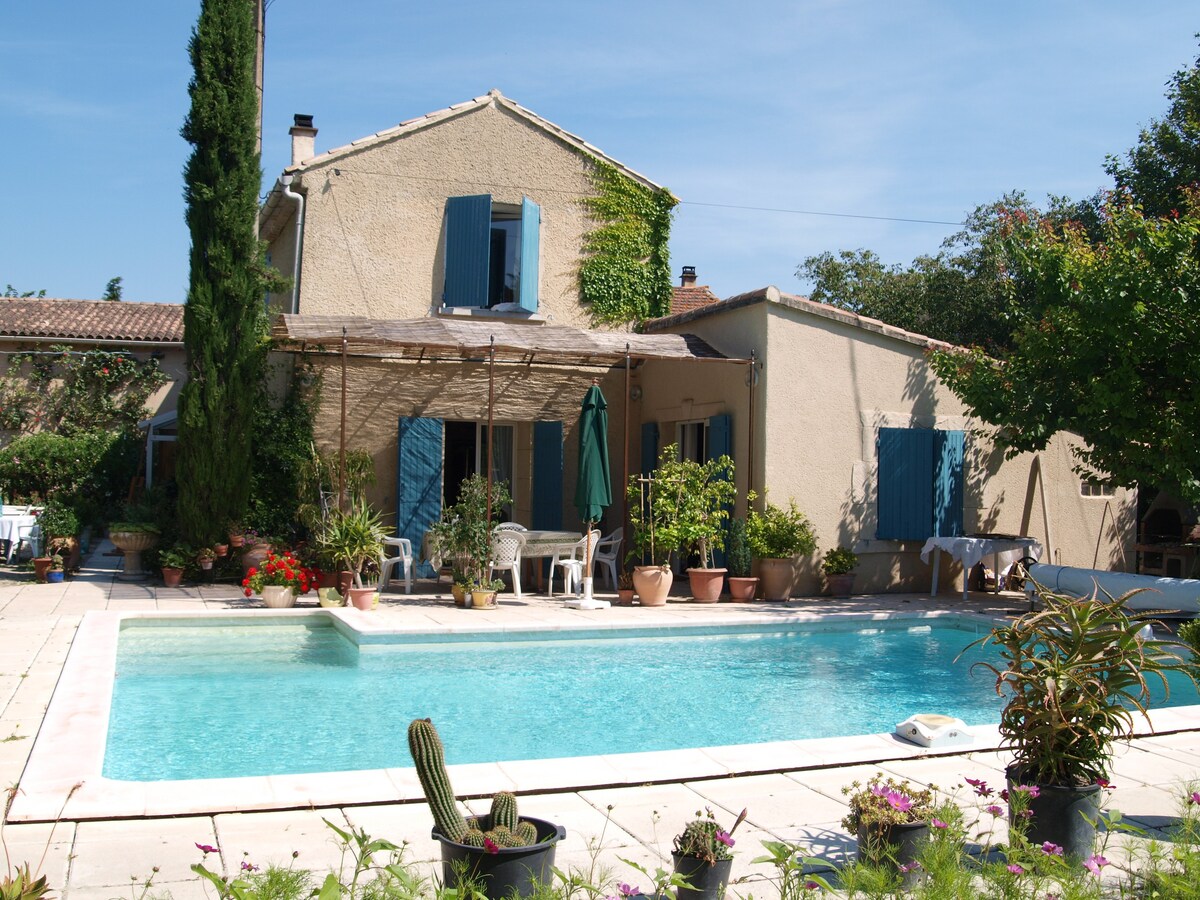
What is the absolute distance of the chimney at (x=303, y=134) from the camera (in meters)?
15.7

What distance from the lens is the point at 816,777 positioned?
5.30 m

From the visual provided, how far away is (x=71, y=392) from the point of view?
18.0 meters

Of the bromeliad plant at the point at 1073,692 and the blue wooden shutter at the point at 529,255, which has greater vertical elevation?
the blue wooden shutter at the point at 529,255

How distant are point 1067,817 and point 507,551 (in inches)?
342

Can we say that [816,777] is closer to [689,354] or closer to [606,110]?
[689,354]

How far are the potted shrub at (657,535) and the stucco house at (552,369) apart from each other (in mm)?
859

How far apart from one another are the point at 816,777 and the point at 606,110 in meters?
12.7

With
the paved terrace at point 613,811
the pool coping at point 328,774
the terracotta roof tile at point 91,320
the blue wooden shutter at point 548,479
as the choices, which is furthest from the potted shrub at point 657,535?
the terracotta roof tile at point 91,320

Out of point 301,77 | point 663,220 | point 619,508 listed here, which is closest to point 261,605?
point 619,508

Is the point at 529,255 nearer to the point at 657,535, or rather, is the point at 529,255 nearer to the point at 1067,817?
the point at 657,535

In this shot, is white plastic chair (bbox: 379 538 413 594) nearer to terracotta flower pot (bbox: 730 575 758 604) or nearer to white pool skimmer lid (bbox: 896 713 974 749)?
terracotta flower pot (bbox: 730 575 758 604)

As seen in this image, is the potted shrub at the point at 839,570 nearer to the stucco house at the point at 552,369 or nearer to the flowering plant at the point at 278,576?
the stucco house at the point at 552,369

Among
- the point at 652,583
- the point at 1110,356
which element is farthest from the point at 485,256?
the point at 1110,356

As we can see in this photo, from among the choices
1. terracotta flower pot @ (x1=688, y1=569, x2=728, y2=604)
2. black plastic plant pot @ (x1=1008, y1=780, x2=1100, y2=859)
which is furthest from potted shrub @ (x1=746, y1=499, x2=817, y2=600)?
black plastic plant pot @ (x1=1008, y1=780, x2=1100, y2=859)
